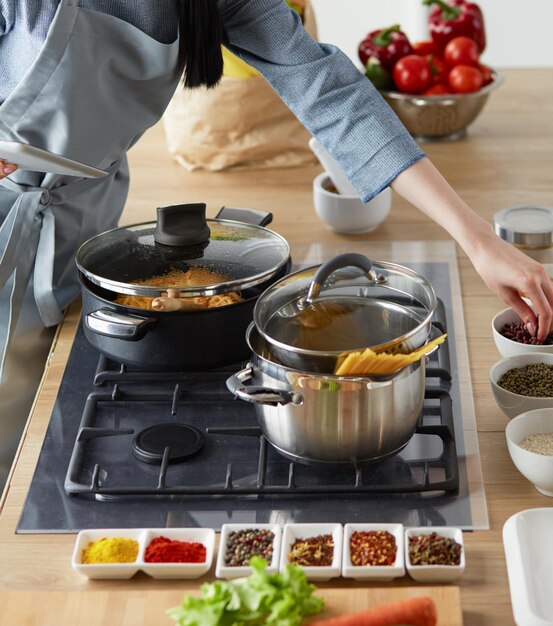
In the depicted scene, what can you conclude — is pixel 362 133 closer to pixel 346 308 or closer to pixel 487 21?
pixel 346 308

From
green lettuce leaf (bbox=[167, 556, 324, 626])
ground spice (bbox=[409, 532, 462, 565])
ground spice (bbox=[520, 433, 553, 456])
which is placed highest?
green lettuce leaf (bbox=[167, 556, 324, 626])

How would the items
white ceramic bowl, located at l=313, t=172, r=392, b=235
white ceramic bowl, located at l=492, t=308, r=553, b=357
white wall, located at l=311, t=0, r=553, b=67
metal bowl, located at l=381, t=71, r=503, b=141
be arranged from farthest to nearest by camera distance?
white wall, located at l=311, t=0, r=553, b=67
metal bowl, located at l=381, t=71, r=503, b=141
white ceramic bowl, located at l=313, t=172, r=392, b=235
white ceramic bowl, located at l=492, t=308, r=553, b=357

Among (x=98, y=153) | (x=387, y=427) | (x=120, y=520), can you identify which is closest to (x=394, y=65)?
(x=98, y=153)

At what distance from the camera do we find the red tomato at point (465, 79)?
1983 millimetres

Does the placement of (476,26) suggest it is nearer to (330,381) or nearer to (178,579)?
(330,381)

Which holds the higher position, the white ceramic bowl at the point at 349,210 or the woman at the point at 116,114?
the woman at the point at 116,114

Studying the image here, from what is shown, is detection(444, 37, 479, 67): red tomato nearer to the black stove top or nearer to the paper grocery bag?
the paper grocery bag

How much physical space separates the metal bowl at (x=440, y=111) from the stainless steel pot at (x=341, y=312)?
886 millimetres

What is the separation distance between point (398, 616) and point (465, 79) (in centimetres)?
140

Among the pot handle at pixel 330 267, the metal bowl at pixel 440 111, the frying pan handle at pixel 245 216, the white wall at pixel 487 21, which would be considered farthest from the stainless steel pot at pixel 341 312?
the white wall at pixel 487 21

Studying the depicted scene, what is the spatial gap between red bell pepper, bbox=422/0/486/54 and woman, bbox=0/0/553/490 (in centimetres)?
75

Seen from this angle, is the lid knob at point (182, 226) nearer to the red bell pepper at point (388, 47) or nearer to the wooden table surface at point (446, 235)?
the wooden table surface at point (446, 235)

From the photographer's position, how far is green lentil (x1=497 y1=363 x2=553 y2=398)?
116 centimetres

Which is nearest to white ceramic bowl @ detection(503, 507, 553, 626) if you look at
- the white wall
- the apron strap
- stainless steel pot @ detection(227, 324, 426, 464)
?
stainless steel pot @ detection(227, 324, 426, 464)
